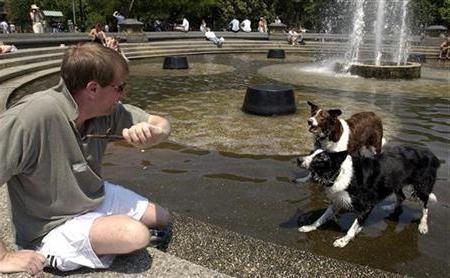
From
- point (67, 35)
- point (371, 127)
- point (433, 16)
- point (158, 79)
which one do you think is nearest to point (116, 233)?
point (371, 127)

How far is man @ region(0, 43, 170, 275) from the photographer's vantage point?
8.35ft

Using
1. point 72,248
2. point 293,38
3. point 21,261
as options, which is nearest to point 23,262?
point 21,261

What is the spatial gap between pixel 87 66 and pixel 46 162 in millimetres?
629

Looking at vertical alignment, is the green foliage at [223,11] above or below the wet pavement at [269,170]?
above

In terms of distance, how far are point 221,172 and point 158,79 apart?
9.68m

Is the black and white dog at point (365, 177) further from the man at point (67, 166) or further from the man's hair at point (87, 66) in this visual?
the man's hair at point (87, 66)

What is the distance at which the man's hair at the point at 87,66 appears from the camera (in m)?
2.60

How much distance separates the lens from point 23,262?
8.77 feet

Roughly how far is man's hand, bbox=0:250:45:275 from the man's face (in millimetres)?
984

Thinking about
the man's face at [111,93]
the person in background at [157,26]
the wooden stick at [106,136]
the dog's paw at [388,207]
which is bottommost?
the dog's paw at [388,207]

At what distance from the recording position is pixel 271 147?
7.88m

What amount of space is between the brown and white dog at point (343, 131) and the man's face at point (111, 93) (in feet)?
11.9

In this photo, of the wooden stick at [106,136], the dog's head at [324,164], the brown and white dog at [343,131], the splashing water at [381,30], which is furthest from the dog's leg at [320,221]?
the splashing water at [381,30]

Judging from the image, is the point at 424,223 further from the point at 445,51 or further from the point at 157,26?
the point at 157,26
